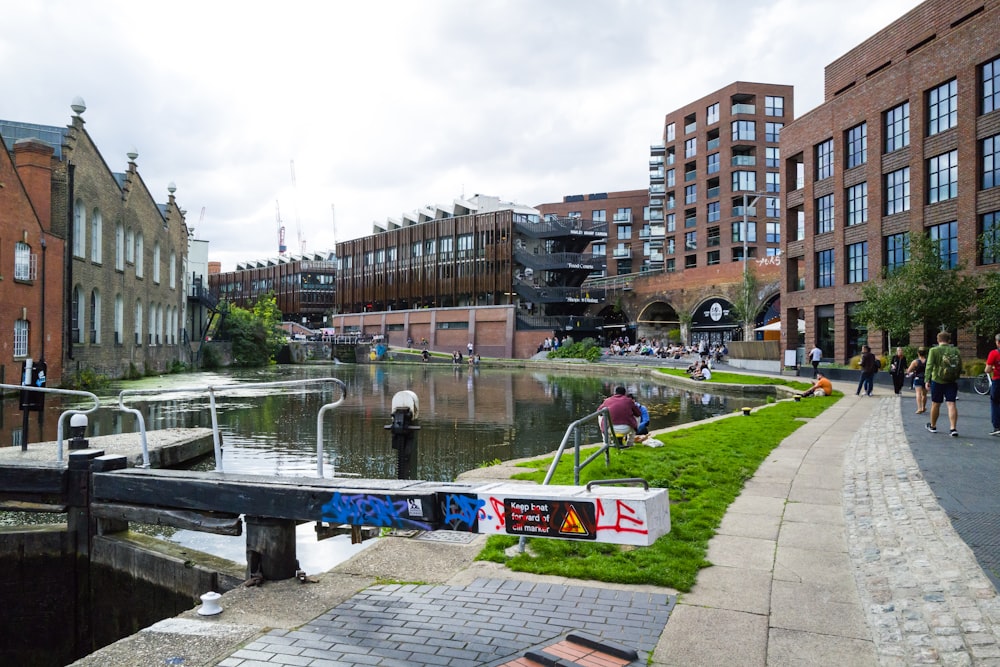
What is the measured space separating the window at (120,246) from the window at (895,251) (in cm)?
3952

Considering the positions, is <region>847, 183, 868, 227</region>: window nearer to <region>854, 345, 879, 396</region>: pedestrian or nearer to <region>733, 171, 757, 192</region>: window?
<region>854, 345, 879, 396</region>: pedestrian

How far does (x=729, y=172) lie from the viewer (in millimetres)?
68438

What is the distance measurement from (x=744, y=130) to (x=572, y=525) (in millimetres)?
70808

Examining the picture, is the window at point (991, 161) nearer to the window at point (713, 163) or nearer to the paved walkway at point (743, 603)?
the paved walkway at point (743, 603)

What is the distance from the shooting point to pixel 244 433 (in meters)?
18.8

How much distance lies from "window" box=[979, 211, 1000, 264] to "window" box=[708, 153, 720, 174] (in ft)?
132

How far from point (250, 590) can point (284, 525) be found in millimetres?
580

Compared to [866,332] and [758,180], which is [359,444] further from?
[758,180]

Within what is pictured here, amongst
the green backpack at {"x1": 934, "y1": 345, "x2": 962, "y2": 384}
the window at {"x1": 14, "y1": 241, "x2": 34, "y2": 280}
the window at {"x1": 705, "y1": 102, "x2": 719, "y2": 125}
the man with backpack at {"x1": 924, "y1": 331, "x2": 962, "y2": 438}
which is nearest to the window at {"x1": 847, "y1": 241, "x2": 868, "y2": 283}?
the man with backpack at {"x1": 924, "y1": 331, "x2": 962, "y2": 438}

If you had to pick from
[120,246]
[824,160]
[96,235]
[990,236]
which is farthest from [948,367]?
[120,246]

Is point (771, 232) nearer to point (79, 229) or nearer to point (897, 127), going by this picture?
point (897, 127)

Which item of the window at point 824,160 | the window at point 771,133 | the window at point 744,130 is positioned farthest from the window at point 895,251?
the window at point 771,133

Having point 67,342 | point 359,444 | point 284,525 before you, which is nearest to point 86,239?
point 67,342

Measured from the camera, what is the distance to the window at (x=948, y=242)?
3256cm
